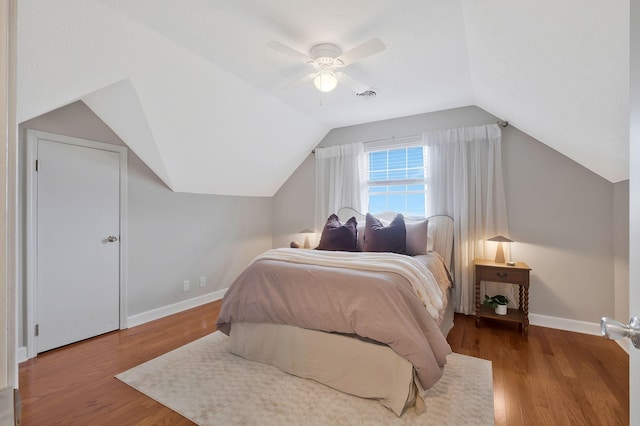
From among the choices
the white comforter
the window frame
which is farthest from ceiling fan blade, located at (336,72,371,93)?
the white comforter

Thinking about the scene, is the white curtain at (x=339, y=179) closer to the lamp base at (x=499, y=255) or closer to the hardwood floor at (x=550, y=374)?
the lamp base at (x=499, y=255)

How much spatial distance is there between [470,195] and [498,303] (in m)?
1.21

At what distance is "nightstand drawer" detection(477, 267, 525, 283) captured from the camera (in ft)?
9.12

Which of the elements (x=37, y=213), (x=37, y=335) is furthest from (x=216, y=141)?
(x=37, y=335)

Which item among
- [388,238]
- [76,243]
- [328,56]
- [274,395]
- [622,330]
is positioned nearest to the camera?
[622,330]

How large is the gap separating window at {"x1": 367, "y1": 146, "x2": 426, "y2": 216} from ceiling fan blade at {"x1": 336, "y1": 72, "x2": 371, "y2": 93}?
4.10 ft

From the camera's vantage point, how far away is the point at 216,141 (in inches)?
124

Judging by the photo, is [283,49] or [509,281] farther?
[509,281]

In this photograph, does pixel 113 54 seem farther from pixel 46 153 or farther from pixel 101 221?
pixel 101 221

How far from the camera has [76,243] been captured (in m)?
2.63

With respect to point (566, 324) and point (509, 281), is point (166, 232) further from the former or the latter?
point (566, 324)

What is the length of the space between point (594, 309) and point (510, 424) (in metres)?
2.01

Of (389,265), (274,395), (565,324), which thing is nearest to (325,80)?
(389,265)

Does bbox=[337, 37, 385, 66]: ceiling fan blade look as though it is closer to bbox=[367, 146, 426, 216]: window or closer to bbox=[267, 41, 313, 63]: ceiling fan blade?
bbox=[267, 41, 313, 63]: ceiling fan blade
